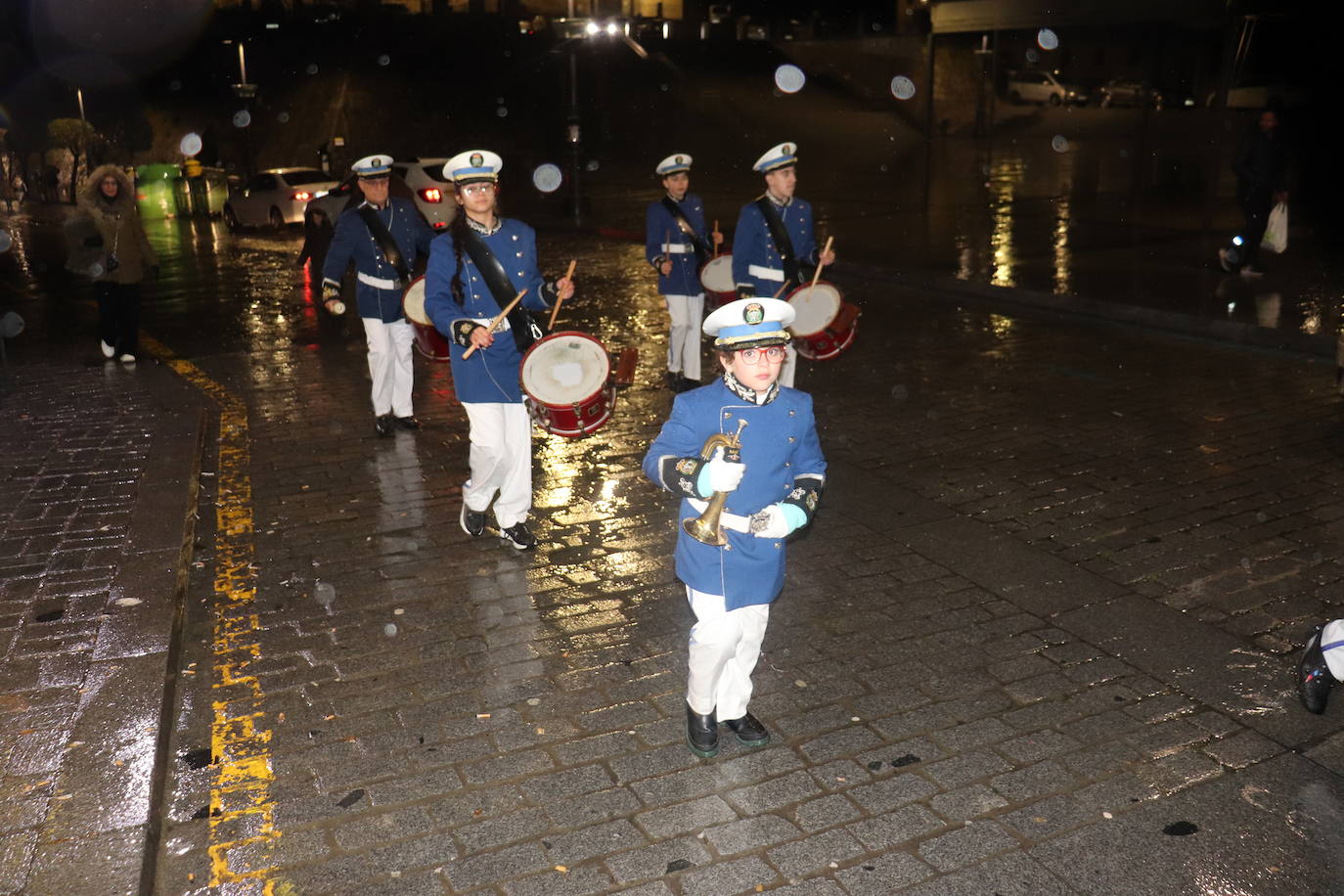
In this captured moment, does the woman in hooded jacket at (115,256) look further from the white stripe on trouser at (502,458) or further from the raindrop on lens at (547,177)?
the raindrop on lens at (547,177)

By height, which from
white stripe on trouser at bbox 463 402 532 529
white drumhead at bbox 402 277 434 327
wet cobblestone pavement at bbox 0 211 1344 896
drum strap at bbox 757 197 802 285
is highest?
drum strap at bbox 757 197 802 285

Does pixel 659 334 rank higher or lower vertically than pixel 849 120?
lower

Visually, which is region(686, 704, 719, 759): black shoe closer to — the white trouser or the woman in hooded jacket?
the white trouser

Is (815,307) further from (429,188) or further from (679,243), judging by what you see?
(429,188)

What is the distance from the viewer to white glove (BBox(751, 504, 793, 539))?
406 centimetres

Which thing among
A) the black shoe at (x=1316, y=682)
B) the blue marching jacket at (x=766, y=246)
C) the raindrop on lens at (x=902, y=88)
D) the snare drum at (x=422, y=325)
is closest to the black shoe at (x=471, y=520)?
the snare drum at (x=422, y=325)

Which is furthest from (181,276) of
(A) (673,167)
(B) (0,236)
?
(A) (673,167)

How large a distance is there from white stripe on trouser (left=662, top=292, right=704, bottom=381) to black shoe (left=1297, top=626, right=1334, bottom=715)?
20.1ft

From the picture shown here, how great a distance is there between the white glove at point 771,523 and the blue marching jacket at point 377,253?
511cm

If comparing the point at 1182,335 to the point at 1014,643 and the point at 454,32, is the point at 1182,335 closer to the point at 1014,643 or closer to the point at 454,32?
the point at 1014,643

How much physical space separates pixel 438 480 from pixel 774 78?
145 feet

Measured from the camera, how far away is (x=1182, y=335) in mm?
12062

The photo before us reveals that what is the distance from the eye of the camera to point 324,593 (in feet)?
19.9

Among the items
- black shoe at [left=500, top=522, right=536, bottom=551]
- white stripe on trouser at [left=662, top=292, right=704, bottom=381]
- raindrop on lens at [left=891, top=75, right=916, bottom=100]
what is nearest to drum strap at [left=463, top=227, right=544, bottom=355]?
black shoe at [left=500, top=522, right=536, bottom=551]
